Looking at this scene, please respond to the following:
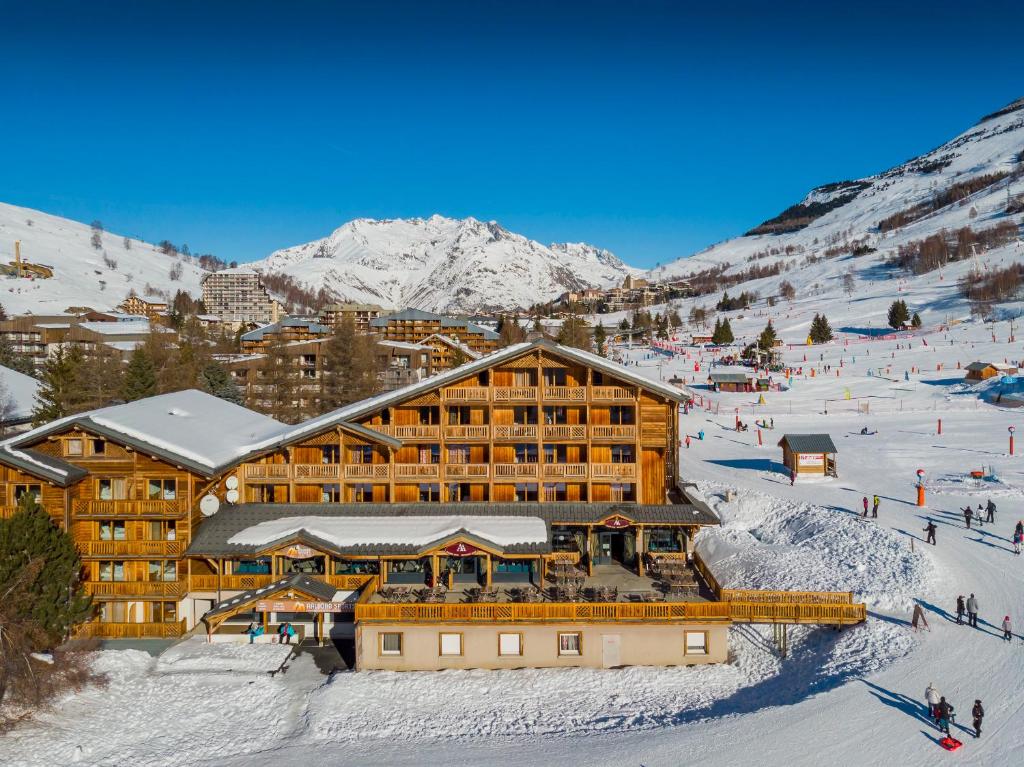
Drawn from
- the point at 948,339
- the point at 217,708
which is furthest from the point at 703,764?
the point at 948,339

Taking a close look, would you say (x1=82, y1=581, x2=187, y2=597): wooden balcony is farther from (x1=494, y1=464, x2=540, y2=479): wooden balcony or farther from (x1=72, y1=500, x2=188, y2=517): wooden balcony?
(x1=494, y1=464, x2=540, y2=479): wooden balcony

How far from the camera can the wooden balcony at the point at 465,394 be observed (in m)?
31.9

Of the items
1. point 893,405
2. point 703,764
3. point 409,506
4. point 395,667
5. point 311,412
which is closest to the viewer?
point 703,764

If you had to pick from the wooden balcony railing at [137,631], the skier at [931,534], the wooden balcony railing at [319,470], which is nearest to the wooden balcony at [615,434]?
the wooden balcony railing at [319,470]

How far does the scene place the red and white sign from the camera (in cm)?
2702

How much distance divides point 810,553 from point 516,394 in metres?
15.8

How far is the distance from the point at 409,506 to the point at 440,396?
499 cm

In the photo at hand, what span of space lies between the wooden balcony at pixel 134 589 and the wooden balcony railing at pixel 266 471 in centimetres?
563

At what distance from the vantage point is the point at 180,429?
30.8 meters

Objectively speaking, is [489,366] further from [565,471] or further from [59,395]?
[59,395]

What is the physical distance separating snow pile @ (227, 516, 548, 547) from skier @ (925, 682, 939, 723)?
1296 cm

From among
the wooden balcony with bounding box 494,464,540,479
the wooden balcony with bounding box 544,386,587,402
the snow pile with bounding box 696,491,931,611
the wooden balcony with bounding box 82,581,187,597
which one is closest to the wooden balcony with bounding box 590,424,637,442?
the wooden balcony with bounding box 544,386,587,402

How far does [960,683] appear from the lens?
21.8 m

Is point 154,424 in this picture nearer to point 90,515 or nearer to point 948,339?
point 90,515
